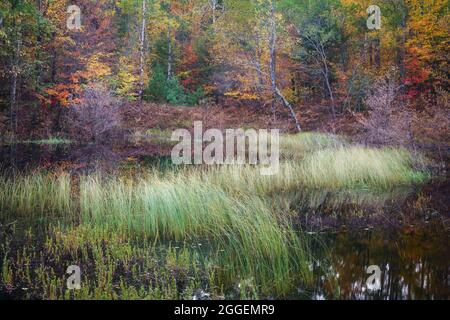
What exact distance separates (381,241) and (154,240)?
332 centimetres

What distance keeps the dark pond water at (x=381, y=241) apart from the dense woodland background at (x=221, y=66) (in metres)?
7.76

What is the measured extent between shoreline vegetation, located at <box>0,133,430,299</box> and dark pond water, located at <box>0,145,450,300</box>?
11.6 inches

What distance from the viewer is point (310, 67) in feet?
82.4

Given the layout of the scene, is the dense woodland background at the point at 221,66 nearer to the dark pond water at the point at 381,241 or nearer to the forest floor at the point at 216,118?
the forest floor at the point at 216,118

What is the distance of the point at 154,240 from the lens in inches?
220

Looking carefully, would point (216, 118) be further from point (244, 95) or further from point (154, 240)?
point (154, 240)

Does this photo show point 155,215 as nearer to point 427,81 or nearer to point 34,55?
point 34,55

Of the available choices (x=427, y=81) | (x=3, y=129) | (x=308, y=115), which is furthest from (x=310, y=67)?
(x=3, y=129)

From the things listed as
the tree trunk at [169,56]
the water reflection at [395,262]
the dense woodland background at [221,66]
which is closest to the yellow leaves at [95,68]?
the dense woodland background at [221,66]

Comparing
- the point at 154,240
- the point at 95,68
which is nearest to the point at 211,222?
the point at 154,240

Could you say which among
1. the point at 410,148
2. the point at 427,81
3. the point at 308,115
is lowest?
the point at 410,148

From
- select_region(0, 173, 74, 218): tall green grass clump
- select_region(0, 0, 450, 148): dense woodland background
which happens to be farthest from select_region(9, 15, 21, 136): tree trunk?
select_region(0, 173, 74, 218): tall green grass clump

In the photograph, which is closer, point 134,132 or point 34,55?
point 34,55
